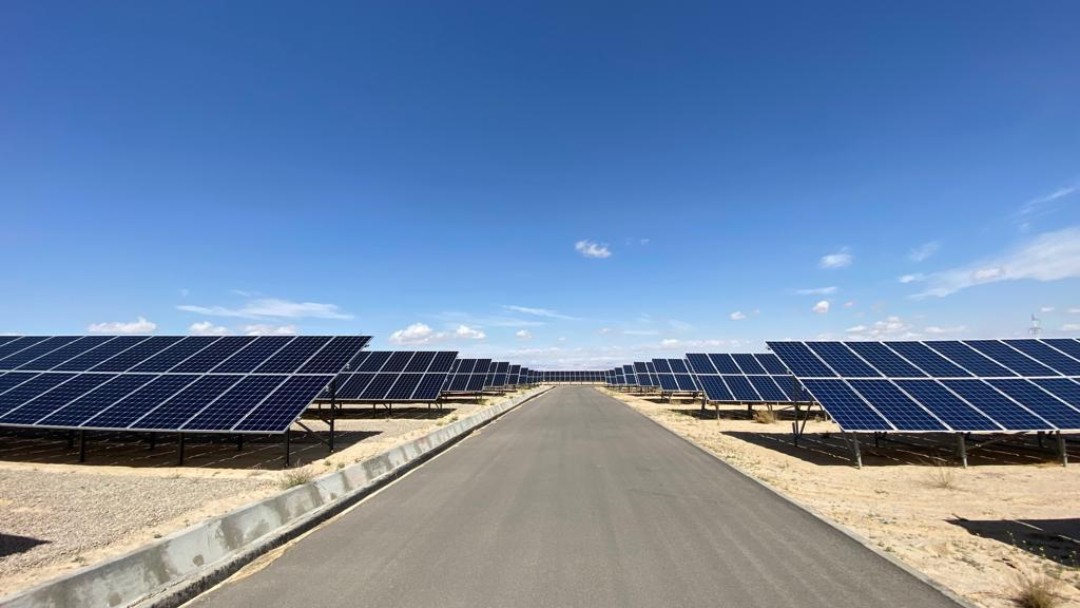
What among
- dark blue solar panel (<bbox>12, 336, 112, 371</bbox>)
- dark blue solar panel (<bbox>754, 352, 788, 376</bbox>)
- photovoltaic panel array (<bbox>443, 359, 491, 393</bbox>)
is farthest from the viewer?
photovoltaic panel array (<bbox>443, 359, 491, 393</bbox>)

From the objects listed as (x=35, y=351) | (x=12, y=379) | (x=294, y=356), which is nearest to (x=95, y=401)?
(x=12, y=379)

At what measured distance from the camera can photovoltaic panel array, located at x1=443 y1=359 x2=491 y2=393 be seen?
51250 millimetres

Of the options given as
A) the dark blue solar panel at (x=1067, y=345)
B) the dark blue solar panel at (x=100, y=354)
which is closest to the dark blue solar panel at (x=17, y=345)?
the dark blue solar panel at (x=100, y=354)

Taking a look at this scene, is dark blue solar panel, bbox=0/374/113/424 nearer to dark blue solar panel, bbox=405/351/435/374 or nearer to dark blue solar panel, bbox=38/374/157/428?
dark blue solar panel, bbox=38/374/157/428

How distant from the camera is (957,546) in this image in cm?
877

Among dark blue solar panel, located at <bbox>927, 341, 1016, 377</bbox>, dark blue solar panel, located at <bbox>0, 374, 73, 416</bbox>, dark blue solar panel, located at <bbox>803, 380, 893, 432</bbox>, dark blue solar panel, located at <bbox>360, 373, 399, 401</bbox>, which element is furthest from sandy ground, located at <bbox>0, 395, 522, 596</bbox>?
dark blue solar panel, located at <bbox>927, 341, 1016, 377</bbox>

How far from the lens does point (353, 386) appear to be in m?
35.3

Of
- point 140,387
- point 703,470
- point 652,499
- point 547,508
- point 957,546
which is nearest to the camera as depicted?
point 957,546

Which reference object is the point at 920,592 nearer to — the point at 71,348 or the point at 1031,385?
the point at 1031,385

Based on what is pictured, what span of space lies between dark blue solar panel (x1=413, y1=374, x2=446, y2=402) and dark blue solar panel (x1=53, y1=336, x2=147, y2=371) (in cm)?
1540

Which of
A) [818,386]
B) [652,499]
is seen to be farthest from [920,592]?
[818,386]

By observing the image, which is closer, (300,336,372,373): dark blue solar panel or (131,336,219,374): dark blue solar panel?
(300,336,372,373): dark blue solar panel

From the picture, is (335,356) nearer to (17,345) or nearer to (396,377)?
(396,377)

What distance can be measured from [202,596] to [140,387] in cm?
1639
